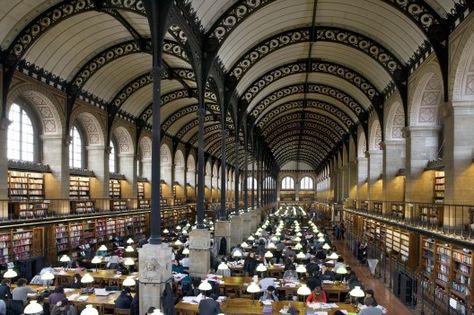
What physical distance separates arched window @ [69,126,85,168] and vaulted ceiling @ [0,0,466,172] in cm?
244

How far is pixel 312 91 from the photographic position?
1190 inches

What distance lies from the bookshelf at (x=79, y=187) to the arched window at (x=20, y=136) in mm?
3570

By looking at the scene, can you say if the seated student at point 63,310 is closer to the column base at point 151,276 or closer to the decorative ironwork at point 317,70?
the column base at point 151,276

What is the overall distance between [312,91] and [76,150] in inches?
620

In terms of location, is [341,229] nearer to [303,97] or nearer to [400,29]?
[303,97]

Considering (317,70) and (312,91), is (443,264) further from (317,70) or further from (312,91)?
(312,91)

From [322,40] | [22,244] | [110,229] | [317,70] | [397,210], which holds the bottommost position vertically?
[110,229]

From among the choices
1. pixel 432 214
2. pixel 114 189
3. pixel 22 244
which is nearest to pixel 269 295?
pixel 432 214

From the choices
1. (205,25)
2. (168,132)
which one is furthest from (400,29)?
(168,132)

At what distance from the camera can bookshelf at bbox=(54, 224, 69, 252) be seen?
19.4 metres

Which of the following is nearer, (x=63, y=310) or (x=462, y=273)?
(x=63, y=310)

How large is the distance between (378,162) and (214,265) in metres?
15.2

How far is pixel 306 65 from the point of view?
81.6ft

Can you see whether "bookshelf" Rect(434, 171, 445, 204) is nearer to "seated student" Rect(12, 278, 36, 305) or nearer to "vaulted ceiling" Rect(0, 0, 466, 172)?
"vaulted ceiling" Rect(0, 0, 466, 172)
